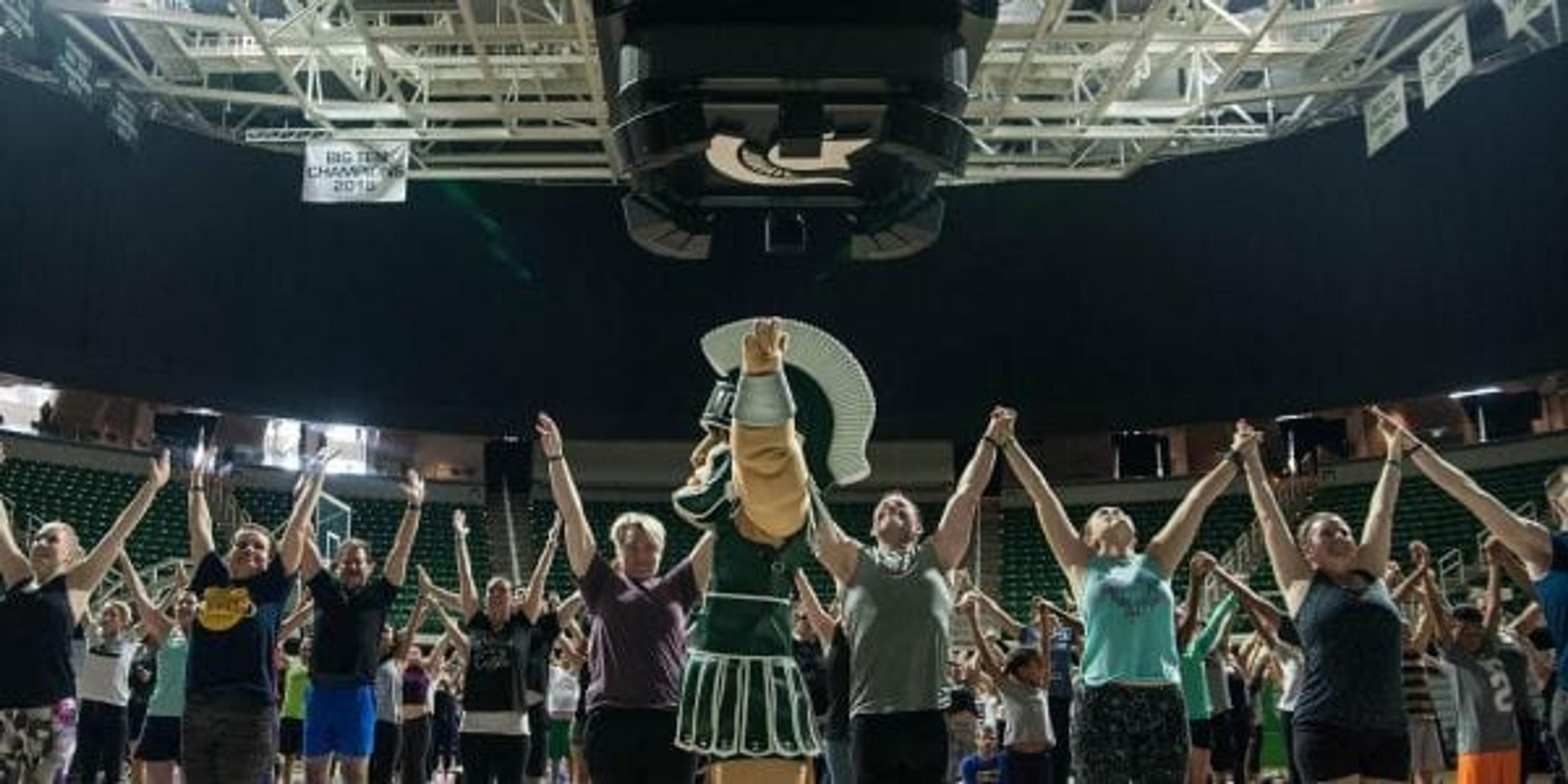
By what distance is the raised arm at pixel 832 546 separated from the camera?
2963mm

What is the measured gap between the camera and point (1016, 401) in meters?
21.9

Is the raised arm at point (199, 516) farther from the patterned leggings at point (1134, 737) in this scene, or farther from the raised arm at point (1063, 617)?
the raised arm at point (1063, 617)

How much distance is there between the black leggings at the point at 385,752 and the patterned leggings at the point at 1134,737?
5.64 m

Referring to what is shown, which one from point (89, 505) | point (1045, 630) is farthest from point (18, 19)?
point (1045, 630)

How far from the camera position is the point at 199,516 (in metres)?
5.15

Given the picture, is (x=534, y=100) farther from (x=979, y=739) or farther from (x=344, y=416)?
(x=979, y=739)

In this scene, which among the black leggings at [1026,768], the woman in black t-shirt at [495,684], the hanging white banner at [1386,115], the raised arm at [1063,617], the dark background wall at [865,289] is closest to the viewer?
the woman in black t-shirt at [495,684]

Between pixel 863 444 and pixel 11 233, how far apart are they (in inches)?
785

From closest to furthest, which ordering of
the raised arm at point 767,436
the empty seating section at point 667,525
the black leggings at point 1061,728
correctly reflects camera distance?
the raised arm at point 767,436
the black leggings at point 1061,728
the empty seating section at point 667,525

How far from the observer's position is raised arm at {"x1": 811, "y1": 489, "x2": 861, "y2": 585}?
2.96m

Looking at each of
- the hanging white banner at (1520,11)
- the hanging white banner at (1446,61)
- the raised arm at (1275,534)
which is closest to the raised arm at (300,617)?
the raised arm at (1275,534)

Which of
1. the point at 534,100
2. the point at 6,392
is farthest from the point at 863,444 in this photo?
the point at 6,392

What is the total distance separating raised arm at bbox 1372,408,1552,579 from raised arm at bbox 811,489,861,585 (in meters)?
1.76

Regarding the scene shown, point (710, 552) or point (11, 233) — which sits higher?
point (11, 233)
